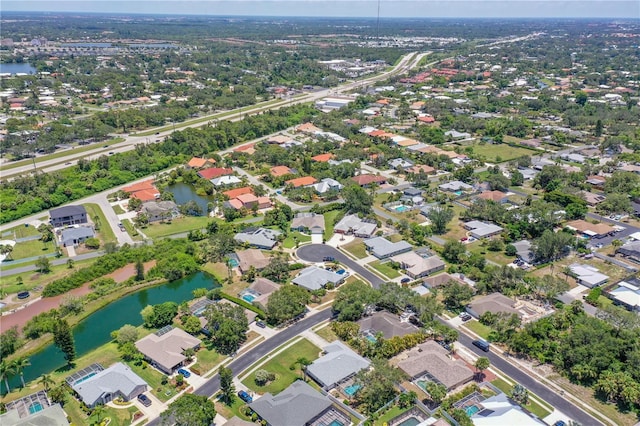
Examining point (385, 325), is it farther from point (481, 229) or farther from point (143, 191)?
point (143, 191)

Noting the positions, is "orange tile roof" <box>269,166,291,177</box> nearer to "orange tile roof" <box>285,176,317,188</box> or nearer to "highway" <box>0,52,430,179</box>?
"orange tile roof" <box>285,176,317,188</box>

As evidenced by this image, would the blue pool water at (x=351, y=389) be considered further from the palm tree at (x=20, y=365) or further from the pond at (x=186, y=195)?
the pond at (x=186, y=195)

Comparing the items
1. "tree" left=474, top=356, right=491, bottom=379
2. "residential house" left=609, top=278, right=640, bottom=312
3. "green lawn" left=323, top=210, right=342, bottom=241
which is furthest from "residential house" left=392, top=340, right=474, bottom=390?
"green lawn" left=323, top=210, right=342, bottom=241

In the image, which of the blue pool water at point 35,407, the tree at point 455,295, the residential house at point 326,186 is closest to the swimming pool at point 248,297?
the tree at point 455,295

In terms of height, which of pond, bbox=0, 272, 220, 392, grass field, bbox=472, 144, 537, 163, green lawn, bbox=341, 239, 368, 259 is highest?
grass field, bbox=472, 144, 537, 163

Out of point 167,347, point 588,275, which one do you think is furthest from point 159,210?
point 588,275

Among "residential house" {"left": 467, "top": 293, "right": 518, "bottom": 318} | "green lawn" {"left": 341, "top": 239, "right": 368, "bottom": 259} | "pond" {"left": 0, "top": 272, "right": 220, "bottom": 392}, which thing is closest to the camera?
"pond" {"left": 0, "top": 272, "right": 220, "bottom": 392}

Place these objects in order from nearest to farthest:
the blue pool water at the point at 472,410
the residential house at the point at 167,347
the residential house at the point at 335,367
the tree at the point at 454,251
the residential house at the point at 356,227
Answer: the blue pool water at the point at 472,410, the residential house at the point at 335,367, the residential house at the point at 167,347, the tree at the point at 454,251, the residential house at the point at 356,227
